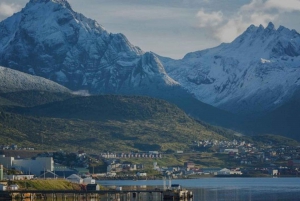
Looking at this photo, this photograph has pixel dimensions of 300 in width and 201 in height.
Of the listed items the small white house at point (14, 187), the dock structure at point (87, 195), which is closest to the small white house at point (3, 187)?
the small white house at point (14, 187)

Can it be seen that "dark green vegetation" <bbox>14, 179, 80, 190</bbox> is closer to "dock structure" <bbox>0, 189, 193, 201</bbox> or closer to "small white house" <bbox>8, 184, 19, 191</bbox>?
"dock structure" <bbox>0, 189, 193, 201</bbox>

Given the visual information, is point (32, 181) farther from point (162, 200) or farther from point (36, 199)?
point (162, 200)

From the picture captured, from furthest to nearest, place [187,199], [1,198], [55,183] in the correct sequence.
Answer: [55,183] → [187,199] → [1,198]

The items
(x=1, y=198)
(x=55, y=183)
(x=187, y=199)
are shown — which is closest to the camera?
(x=1, y=198)

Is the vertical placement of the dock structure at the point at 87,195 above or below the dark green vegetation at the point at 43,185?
below

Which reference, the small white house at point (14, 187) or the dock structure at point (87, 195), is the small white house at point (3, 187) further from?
the dock structure at point (87, 195)

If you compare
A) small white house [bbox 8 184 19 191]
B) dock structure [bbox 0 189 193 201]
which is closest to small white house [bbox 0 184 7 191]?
small white house [bbox 8 184 19 191]

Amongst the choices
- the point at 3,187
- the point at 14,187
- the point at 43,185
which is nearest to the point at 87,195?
the point at 43,185

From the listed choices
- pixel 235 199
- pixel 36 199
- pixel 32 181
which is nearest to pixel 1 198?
pixel 36 199
